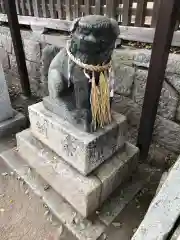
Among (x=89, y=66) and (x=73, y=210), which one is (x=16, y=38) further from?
(x=73, y=210)

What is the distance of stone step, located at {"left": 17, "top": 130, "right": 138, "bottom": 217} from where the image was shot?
1.65m

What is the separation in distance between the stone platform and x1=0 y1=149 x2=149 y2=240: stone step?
0.48 m

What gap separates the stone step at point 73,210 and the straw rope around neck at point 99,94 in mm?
673

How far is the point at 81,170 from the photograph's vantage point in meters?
1.67

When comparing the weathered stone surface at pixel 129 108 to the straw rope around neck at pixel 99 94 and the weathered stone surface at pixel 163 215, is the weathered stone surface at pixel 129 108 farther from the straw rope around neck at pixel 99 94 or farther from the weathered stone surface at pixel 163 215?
the weathered stone surface at pixel 163 215

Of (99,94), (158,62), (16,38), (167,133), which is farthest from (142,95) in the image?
(16,38)

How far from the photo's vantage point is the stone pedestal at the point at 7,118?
97.9 inches

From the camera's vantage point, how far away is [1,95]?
2.46 metres

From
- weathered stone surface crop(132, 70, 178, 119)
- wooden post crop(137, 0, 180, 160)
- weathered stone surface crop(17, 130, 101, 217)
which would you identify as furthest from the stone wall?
weathered stone surface crop(17, 130, 101, 217)

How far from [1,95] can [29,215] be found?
130 cm

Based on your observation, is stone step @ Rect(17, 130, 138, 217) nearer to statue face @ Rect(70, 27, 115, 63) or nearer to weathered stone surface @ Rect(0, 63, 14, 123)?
weathered stone surface @ Rect(0, 63, 14, 123)

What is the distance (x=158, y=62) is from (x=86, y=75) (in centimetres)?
68

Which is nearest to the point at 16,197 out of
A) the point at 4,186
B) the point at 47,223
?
the point at 4,186

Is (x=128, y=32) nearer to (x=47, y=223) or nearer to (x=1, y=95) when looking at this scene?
(x=1, y=95)
